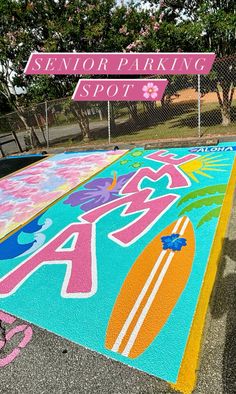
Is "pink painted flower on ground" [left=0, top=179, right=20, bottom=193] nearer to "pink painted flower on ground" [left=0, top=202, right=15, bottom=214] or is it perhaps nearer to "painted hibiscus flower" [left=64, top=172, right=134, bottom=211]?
"pink painted flower on ground" [left=0, top=202, right=15, bottom=214]

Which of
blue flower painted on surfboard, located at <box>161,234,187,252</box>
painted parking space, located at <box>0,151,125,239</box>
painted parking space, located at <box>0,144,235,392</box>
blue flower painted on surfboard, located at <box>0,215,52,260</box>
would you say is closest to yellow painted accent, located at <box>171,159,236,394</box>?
painted parking space, located at <box>0,144,235,392</box>

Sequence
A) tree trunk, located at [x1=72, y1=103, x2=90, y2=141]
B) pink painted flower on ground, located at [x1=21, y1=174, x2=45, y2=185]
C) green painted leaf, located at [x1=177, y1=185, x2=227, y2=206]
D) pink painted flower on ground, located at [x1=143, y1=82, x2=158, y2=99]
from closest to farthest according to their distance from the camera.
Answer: green painted leaf, located at [x1=177, y1=185, x2=227, y2=206], pink painted flower on ground, located at [x1=21, y1=174, x2=45, y2=185], pink painted flower on ground, located at [x1=143, y1=82, x2=158, y2=99], tree trunk, located at [x1=72, y1=103, x2=90, y2=141]

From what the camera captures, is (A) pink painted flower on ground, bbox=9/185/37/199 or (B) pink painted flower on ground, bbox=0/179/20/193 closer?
(A) pink painted flower on ground, bbox=9/185/37/199

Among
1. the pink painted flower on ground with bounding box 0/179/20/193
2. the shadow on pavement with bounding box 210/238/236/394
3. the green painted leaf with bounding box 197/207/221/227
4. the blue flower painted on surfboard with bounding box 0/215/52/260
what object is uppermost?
the green painted leaf with bounding box 197/207/221/227

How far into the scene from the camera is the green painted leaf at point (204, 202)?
5.64 metres

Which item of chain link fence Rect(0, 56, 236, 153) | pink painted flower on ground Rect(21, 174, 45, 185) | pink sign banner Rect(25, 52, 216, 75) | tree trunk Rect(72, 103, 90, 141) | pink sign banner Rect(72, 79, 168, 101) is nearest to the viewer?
pink painted flower on ground Rect(21, 174, 45, 185)

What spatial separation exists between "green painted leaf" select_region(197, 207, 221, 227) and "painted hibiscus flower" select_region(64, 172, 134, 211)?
217cm

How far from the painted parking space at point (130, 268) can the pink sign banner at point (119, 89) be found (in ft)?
21.5

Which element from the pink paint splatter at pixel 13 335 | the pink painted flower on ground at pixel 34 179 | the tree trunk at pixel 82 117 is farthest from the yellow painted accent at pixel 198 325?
the tree trunk at pixel 82 117

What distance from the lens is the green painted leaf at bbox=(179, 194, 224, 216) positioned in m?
5.64

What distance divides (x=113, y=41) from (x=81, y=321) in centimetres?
1311

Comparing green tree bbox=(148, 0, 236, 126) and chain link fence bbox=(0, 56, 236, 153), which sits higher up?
green tree bbox=(148, 0, 236, 126)

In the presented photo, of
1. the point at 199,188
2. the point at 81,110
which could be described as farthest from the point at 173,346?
the point at 81,110

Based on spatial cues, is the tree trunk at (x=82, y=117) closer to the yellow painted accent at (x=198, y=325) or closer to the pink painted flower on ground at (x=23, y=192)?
the pink painted flower on ground at (x=23, y=192)
